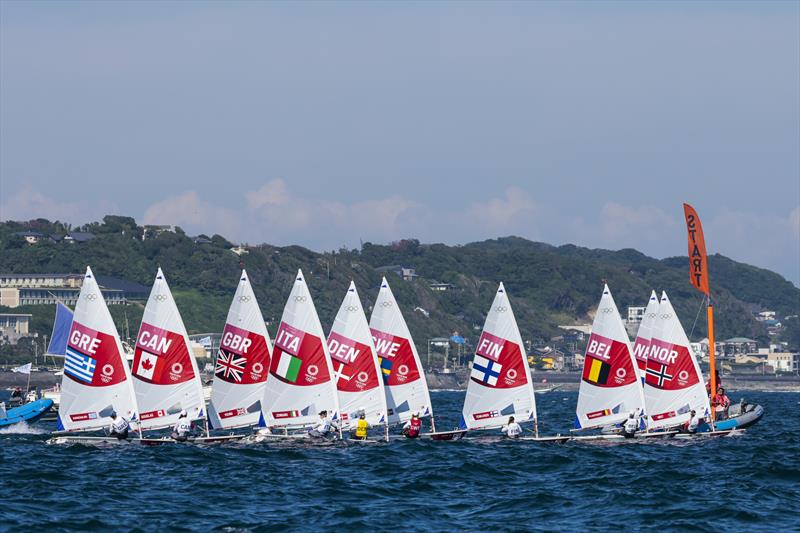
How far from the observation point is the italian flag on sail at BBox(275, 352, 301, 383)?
52.4 metres

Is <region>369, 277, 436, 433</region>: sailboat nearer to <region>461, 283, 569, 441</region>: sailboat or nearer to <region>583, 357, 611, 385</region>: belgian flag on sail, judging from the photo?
<region>461, 283, 569, 441</region>: sailboat

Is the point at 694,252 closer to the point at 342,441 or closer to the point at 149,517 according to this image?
the point at 342,441

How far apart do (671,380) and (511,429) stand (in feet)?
23.8

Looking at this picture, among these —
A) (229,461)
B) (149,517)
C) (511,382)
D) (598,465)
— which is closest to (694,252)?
(511,382)

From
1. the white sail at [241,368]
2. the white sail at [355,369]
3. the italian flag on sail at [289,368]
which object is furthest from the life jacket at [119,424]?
the white sail at [355,369]

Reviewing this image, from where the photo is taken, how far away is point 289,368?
52438 mm

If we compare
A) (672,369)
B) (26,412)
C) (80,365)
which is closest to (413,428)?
(672,369)

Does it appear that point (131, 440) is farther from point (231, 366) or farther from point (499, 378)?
point (499, 378)

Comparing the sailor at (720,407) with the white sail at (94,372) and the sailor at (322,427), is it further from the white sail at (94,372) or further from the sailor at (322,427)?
the white sail at (94,372)

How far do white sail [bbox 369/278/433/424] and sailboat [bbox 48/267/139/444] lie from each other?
10.7 metres

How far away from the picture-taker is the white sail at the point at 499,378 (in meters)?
53.7

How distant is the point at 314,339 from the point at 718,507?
20.1 m

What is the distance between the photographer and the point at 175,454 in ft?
158

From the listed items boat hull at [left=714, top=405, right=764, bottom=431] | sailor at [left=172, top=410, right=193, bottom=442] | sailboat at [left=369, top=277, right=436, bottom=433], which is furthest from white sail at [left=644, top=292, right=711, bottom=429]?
sailor at [left=172, top=410, right=193, bottom=442]
